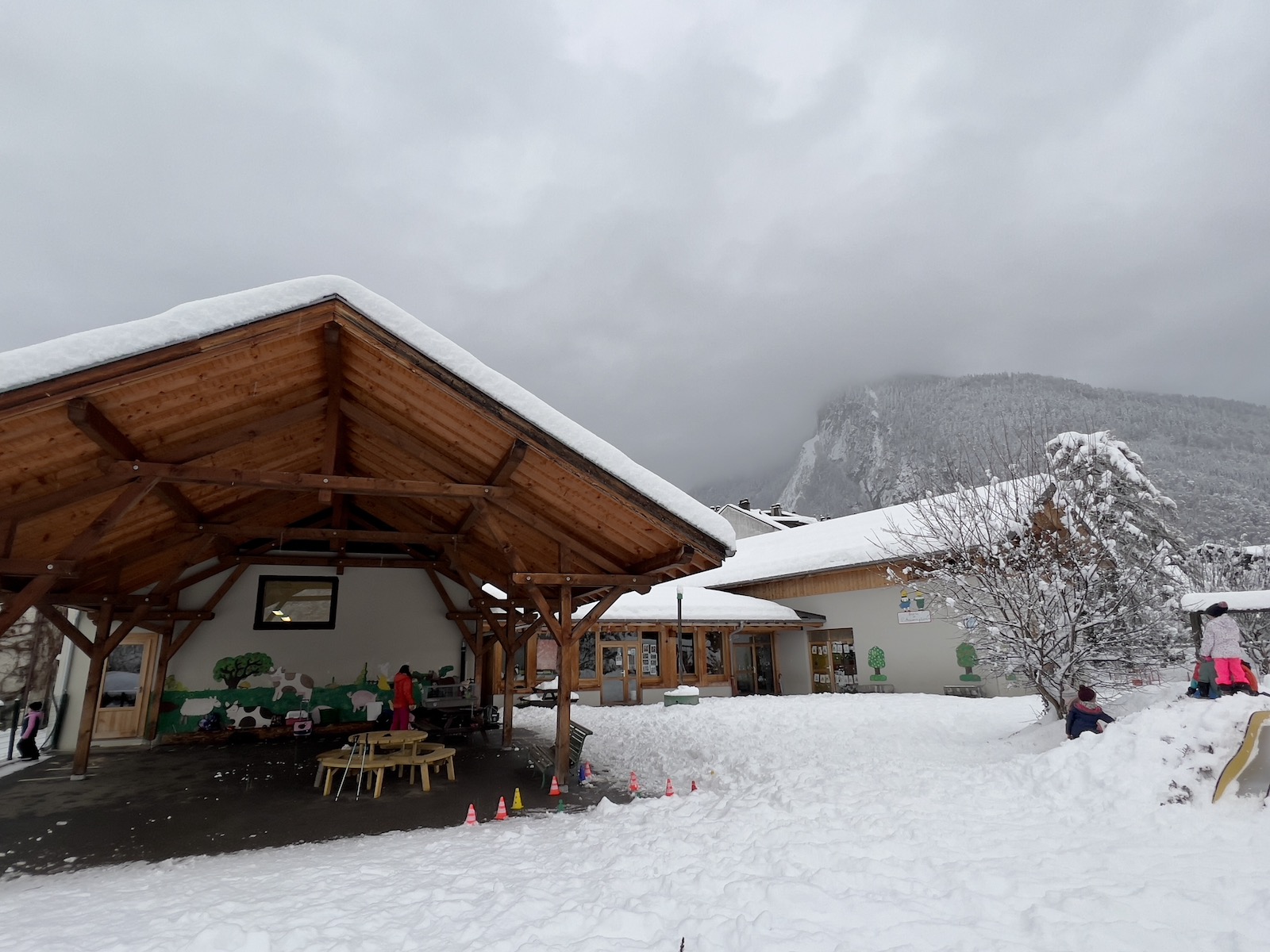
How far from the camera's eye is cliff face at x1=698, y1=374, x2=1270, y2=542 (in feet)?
140

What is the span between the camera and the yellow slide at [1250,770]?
197 inches

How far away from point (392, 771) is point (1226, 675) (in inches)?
419

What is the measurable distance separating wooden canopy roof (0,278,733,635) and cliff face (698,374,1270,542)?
1157 inches

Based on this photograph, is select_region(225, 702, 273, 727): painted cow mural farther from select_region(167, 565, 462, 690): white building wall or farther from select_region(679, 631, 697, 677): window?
select_region(679, 631, 697, 677): window

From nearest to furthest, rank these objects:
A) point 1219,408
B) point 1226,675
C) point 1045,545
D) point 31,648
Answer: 1. point 1226,675
2. point 1045,545
3. point 31,648
4. point 1219,408

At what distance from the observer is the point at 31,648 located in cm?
1998

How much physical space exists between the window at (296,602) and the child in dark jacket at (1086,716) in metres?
12.9

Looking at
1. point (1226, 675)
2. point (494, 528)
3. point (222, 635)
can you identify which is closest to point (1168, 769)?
point (1226, 675)

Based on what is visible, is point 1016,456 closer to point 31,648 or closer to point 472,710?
point 472,710

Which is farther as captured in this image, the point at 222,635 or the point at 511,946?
the point at 222,635

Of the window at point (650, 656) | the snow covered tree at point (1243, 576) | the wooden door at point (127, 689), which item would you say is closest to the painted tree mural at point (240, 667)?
the wooden door at point (127, 689)

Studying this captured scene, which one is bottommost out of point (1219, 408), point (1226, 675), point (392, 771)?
point (392, 771)

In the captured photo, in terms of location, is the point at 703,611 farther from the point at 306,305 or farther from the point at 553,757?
the point at 306,305

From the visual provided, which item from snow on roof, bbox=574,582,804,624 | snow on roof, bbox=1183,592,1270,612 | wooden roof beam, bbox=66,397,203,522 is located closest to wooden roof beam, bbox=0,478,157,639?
wooden roof beam, bbox=66,397,203,522
